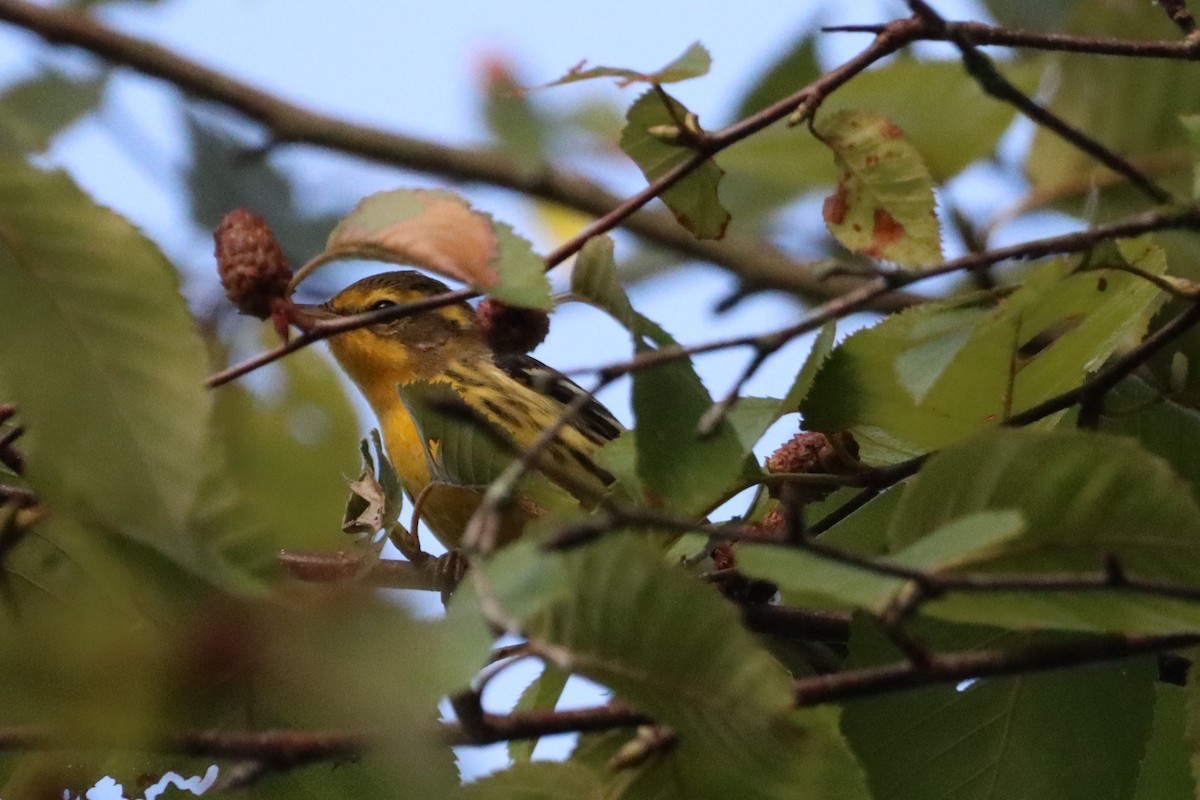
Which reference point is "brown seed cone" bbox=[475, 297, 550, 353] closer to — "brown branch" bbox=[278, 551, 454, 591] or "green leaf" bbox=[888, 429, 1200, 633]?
"brown branch" bbox=[278, 551, 454, 591]

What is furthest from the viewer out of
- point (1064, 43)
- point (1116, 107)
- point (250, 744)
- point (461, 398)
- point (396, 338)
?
point (396, 338)

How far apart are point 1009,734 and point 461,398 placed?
814 millimetres

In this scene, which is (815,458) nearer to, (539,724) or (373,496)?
(373,496)

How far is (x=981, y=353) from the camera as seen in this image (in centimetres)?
114

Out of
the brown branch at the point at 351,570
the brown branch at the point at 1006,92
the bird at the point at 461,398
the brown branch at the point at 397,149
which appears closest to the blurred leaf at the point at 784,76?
the brown branch at the point at 397,149

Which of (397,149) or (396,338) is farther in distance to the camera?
(397,149)

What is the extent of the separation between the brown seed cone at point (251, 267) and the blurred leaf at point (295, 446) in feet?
0.29

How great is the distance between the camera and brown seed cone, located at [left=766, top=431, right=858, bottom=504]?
130 centimetres

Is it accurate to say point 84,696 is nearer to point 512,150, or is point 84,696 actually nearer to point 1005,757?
point 1005,757

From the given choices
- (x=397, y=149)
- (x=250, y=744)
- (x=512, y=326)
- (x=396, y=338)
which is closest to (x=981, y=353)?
(x=512, y=326)

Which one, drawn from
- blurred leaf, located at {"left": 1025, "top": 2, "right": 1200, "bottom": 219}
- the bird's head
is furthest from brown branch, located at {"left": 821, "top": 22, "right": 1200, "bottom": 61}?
the bird's head

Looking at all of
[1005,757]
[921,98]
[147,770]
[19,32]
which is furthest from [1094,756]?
[19,32]

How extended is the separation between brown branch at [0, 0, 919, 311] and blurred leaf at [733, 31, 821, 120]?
30 cm

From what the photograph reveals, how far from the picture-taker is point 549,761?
970 millimetres
